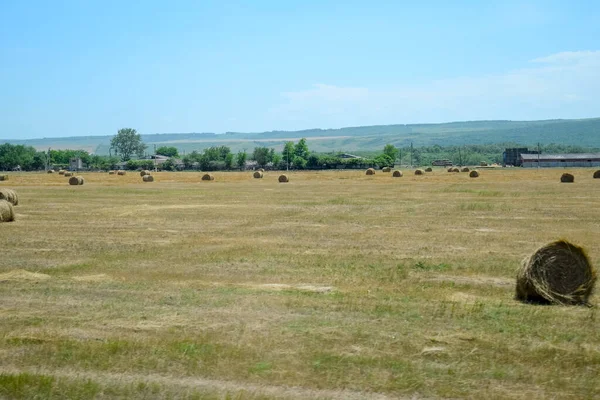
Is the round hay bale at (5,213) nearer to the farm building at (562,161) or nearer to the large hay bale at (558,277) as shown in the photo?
the large hay bale at (558,277)

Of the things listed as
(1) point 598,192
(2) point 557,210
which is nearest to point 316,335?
(2) point 557,210

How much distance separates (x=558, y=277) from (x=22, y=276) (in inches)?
474

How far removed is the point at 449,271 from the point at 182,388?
10.3 m

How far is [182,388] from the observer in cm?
932

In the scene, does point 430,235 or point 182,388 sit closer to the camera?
point 182,388

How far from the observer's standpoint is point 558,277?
48.2 ft

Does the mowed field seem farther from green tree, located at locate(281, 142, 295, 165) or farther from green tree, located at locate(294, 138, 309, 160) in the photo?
green tree, located at locate(294, 138, 309, 160)

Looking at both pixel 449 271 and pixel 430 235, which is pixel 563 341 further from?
pixel 430 235

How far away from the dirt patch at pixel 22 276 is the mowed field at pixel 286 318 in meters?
0.05

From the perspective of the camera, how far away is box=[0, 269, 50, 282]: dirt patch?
55.3 feet

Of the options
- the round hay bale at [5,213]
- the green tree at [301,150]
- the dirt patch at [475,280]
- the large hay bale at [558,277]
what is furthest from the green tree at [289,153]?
the large hay bale at [558,277]

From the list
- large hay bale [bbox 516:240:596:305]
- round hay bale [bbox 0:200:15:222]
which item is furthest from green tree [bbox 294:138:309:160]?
large hay bale [bbox 516:240:596:305]

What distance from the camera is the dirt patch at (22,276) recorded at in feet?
55.3

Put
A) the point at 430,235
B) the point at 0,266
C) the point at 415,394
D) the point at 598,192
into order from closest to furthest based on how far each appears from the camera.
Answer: the point at 415,394 < the point at 0,266 < the point at 430,235 < the point at 598,192
